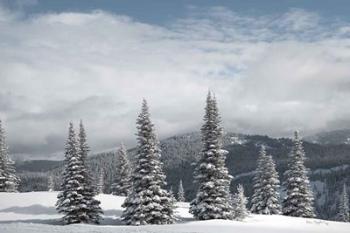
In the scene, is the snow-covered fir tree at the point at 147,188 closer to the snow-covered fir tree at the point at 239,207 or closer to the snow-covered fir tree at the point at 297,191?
the snow-covered fir tree at the point at 239,207

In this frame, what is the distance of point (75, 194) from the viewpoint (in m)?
49.7

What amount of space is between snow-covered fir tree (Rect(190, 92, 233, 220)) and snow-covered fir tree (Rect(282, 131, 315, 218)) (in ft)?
53.3

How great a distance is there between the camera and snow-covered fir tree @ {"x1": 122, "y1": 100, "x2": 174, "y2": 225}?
46094 mm

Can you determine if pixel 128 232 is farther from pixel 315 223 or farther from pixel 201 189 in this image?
pixel 315 223

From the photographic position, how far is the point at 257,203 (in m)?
65.6

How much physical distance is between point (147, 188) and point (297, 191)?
23195 millimetres

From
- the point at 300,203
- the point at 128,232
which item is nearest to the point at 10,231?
the point at 128,232

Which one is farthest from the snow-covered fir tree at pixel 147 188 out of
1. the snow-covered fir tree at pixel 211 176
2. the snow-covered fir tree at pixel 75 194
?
the snow-covered fir tree at pixel 75 194

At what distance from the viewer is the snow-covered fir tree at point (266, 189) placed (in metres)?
64.9

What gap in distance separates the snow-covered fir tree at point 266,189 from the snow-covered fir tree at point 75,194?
920 inches

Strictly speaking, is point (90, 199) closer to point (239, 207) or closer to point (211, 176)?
point (211, 176)

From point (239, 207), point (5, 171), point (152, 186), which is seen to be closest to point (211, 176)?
point (239, 207)

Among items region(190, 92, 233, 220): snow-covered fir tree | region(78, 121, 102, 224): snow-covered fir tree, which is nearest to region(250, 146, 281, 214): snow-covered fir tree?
region(190, 92, 233, 220): snow-covered fir tree

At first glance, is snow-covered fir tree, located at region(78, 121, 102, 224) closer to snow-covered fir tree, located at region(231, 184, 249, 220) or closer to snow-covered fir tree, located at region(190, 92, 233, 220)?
snow-covered fir tree, located at region(190, 92, 233, 220)
